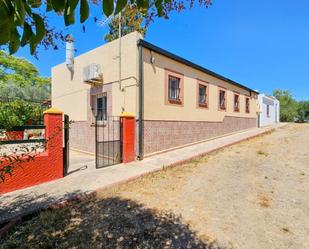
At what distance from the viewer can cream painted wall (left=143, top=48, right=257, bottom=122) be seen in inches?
380

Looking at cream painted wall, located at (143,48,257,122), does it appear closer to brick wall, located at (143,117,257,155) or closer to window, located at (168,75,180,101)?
brick wall, located at (143,117,257,155)

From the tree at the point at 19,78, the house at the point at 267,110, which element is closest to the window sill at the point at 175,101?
the house at the point at 267,110

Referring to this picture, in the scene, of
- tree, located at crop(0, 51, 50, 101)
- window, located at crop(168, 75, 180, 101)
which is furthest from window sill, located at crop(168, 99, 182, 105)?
tree, located at crop(0, 51, 50, 101)

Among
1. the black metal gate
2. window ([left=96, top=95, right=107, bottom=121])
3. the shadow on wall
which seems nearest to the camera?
the shadow on wall

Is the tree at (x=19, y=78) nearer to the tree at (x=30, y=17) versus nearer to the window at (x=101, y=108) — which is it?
the window at (x=101, y=108)

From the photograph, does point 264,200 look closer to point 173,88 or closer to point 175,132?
point 175,132

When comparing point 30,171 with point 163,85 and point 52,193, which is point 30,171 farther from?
point 163,85

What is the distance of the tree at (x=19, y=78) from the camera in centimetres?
2360

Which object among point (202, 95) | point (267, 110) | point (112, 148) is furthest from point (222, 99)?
point (267, 110)

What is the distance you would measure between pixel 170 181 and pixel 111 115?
481 cm

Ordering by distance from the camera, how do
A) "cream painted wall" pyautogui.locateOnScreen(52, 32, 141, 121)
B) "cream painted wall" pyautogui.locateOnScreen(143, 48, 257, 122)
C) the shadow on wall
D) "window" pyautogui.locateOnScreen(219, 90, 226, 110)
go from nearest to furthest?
the shadow on wall < "cream painted wall" pyautogui.locateOnScreen(52, 32, 141, 121) < "cream painted wall" pyautogui.locateOnScreen(143, 48, 257, 122) < "window" pyautogui.locateOnScreen(219, 90, 226, 110)

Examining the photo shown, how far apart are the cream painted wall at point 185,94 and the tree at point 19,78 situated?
17.6 metres

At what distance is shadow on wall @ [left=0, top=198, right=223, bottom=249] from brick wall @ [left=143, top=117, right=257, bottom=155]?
505 centimetres

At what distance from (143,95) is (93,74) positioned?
2762 millimetres
